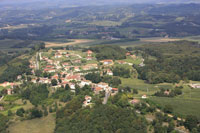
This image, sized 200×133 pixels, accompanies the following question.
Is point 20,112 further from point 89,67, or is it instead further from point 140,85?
point 89,67

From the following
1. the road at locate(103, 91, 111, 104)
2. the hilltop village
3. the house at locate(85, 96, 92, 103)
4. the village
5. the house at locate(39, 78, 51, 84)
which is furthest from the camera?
the house at locate(39, 78, 51, 84)

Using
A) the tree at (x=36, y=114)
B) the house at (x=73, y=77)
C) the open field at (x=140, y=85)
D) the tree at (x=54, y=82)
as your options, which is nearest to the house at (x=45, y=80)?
the tree at (x=54, y=82)

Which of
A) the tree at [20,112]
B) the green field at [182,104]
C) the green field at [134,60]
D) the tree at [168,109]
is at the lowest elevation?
the green field at [134,60]

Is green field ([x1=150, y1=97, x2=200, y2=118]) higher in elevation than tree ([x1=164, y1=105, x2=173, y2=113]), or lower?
lower

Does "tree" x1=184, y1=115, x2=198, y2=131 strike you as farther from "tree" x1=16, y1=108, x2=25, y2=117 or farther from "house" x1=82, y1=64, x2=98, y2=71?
"house" x1=82, y1=64, x2=98, y2=71

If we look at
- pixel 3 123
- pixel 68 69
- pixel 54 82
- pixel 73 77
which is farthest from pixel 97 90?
pixel 68 69

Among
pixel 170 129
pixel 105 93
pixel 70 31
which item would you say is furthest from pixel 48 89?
pixel 70 31

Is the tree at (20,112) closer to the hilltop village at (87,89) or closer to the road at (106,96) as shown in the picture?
the hilltop village at (87,89)

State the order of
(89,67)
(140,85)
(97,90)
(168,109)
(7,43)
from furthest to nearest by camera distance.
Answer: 1. (7,43)
2. (89,67)
3. (140,85)
4. (97,90)
5. (168,109)

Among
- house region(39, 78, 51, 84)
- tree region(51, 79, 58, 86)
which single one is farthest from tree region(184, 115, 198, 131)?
house region(39, 78, 51, 84)
